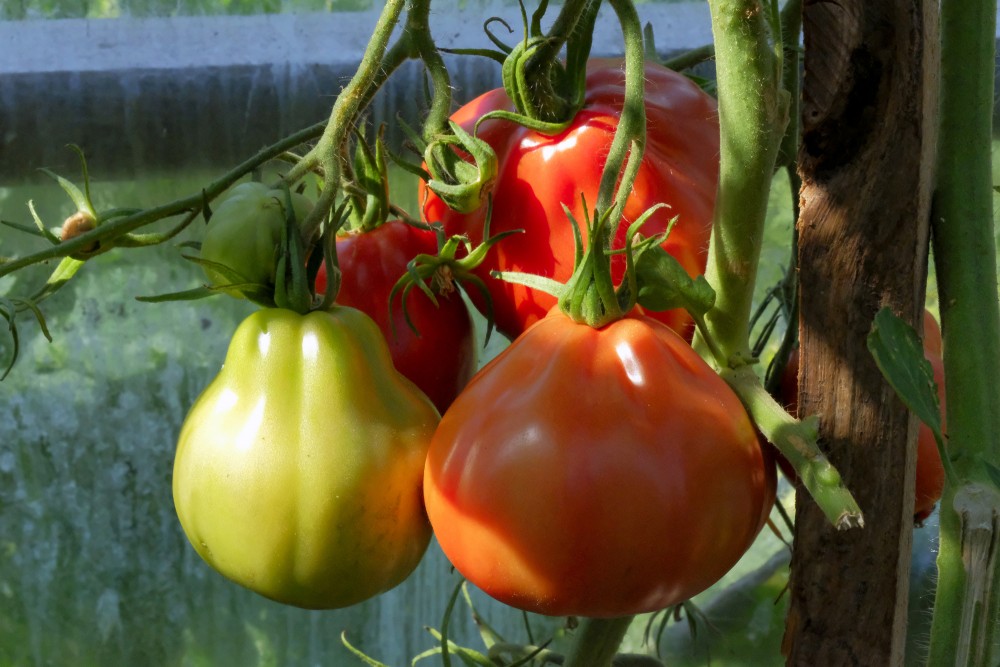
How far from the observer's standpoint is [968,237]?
0.35 m

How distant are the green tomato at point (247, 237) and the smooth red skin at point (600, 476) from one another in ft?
0.29

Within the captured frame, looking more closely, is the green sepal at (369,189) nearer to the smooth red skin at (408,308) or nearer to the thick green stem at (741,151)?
the smooth red skin at (408,308)

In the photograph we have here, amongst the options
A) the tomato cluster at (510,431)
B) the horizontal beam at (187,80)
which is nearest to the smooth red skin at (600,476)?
the tomato cluster at (510,431)

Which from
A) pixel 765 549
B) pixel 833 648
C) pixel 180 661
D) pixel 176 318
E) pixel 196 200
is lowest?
pixel 180 661

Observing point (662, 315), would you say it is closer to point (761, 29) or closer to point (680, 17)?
point (761, 29)

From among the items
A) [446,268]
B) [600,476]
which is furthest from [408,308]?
[600,476]

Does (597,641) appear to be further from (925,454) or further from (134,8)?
(134,8)

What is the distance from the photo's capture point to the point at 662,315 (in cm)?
40

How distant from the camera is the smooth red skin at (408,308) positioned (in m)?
0.43

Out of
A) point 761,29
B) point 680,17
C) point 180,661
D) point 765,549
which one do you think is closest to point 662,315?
point 761,29

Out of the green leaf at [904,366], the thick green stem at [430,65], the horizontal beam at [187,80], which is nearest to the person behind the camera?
the green leaf at [904,366]

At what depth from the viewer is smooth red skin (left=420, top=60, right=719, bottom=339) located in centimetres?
39

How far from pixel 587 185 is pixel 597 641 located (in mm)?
199

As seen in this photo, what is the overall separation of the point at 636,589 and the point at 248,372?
0.15 meters
